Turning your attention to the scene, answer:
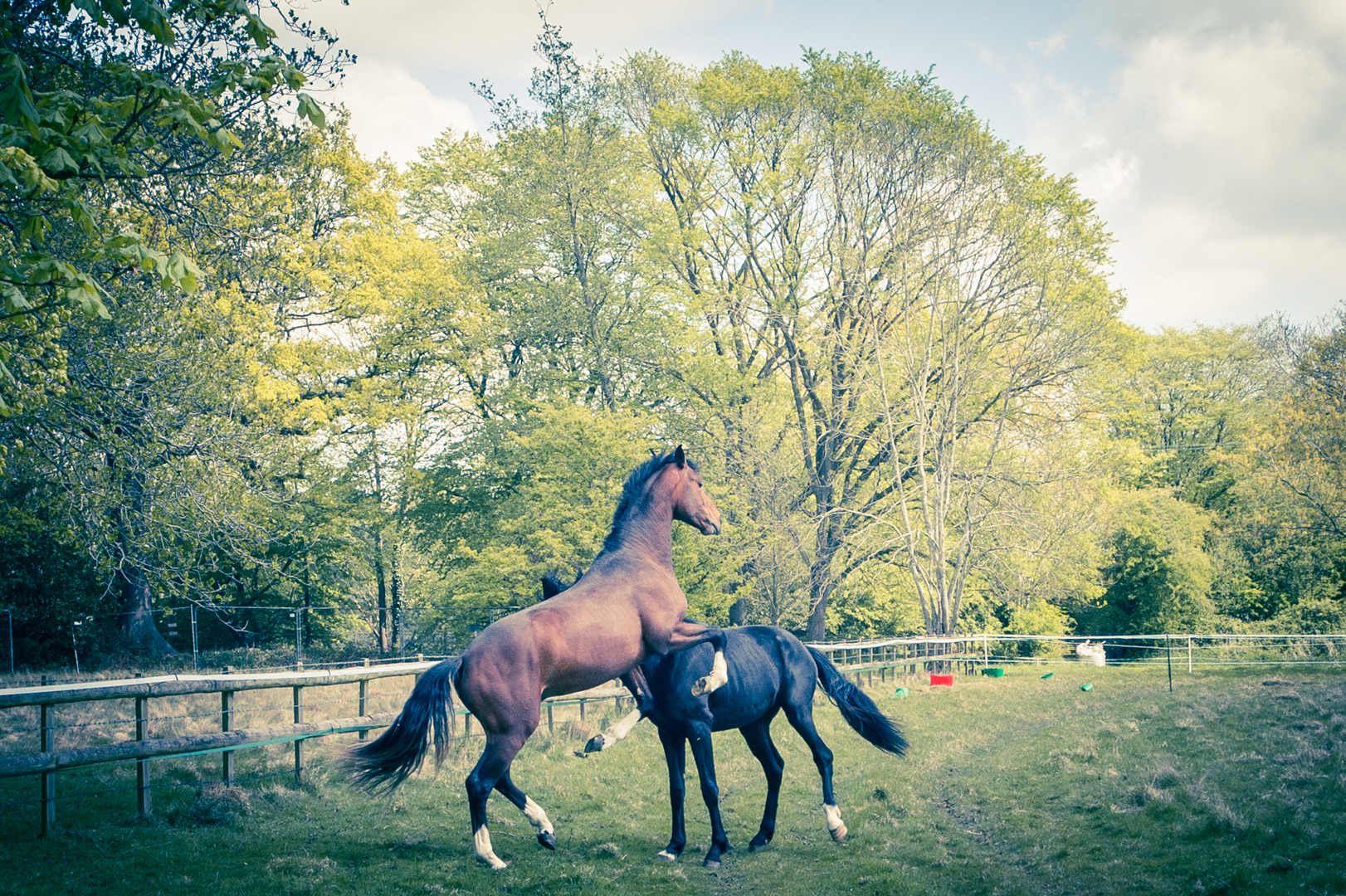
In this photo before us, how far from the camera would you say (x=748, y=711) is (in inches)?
292

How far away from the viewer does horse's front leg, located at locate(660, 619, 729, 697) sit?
669 cm

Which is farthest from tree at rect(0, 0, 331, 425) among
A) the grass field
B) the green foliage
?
the green foliage

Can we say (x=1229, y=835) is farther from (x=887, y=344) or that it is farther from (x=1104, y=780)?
(x=887, y=344)

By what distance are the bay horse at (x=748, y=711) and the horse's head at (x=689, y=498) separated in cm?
104

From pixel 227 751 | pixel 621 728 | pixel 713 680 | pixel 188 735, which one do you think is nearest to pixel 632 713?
pixel 621 728

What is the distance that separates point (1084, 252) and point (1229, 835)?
2070 cm

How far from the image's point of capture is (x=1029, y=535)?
78.9 feet

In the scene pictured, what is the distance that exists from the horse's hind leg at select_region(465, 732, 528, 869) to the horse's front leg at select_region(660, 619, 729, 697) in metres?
1.32

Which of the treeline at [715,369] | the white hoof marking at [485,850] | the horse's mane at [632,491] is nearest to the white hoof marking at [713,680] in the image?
the horse's mane at [632,491]

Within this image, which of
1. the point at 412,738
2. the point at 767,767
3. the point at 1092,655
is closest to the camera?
the point at 412,738

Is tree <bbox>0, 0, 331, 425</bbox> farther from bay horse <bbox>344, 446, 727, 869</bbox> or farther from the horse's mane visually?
the horse's mane

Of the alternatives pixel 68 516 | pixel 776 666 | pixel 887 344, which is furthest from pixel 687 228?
pixel 776 666

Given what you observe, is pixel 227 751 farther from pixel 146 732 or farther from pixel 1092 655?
pixel 1092 655

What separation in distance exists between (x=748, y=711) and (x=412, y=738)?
9.20ft
